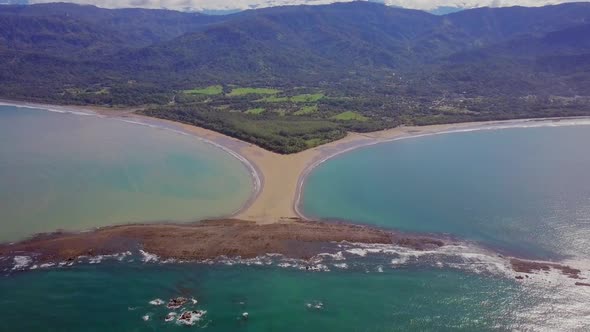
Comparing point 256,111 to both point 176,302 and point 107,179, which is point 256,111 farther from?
point 176,302

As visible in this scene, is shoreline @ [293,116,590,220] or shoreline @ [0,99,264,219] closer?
shoreline @ [0,99,264,219]

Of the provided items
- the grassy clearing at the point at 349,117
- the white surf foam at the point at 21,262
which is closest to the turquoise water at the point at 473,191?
the grassy clearing at the point at 349,117

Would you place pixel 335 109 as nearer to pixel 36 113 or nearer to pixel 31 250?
pixel 36 113

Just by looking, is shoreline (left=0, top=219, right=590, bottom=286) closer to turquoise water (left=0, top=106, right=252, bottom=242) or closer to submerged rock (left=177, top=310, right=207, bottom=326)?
turquoise water (left=0, top=106, right=252, bottom=242)

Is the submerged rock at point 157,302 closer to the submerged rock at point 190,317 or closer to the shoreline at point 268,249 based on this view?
the submerged rock at point 190,317

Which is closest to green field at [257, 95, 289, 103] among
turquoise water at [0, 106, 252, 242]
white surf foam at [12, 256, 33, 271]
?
turquoise water at [0, 106, 252, 242]

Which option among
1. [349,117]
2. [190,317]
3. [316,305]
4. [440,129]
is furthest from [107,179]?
[440,129]
